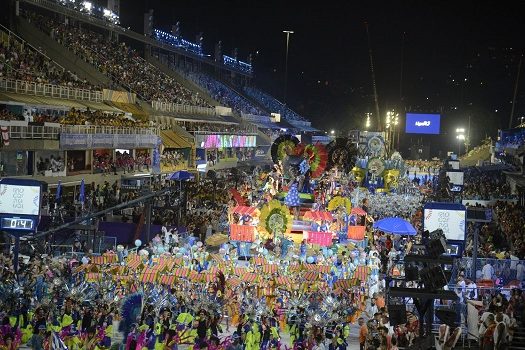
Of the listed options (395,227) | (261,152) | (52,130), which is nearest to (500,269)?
(395,227)

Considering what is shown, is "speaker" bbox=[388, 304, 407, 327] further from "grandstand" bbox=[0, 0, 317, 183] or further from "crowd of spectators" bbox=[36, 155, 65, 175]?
"crowd of spectators" bbox=[36, 155, 65, 175]

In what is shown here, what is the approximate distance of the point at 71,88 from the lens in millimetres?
36969

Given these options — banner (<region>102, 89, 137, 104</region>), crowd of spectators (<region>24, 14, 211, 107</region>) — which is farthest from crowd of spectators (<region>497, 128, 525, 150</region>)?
crowd of spectators (<region>24, 14, 211, 107</region>)

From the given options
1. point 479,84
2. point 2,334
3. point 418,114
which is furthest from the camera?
point 479,84

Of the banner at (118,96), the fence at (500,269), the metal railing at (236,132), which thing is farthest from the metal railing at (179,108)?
the fence at (500,269)

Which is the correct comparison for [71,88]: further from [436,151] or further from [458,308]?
[436,151]

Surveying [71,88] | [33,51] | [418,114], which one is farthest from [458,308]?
[418,114]

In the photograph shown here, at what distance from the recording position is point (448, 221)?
816 inches

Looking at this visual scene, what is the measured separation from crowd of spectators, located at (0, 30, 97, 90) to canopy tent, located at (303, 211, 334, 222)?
13.8 meters

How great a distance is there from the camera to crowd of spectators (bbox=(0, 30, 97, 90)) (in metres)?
32.6

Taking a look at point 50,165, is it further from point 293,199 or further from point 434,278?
point 434,278

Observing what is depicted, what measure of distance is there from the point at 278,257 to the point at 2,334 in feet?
30.4

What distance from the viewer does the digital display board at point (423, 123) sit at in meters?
76.3

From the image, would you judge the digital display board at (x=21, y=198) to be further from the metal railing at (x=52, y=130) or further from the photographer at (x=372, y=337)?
the photographer at (x=372, y=337)
